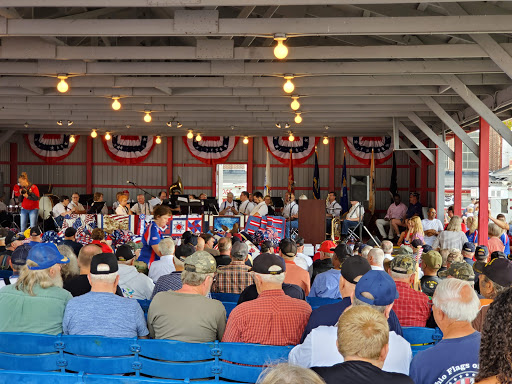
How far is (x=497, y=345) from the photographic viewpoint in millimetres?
1722

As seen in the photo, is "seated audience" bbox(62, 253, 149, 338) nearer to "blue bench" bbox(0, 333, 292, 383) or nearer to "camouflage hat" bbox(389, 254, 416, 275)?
"blue bench" bbox(0, 333, 292, 383)

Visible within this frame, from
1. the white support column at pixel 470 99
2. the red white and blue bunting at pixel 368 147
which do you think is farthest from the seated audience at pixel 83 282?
the red white and blue bunting at pixel 368 147

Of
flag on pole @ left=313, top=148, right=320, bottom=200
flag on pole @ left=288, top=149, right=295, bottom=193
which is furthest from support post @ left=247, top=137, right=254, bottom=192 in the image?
flag on pole @ left=313, top=148, right=320, bottom=200

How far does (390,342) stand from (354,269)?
3.00 ft

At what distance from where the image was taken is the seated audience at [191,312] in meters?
3.84

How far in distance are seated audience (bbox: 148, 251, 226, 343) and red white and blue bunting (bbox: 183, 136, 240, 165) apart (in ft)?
58.6

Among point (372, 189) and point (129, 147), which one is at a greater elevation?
point (129, 147)

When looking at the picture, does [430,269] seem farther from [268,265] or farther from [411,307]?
[268,265]

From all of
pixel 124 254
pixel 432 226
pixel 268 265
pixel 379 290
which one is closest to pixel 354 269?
pixel 268 265

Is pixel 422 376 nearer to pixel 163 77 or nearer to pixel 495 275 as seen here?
pixel 495 275

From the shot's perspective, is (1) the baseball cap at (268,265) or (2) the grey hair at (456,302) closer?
(2) the grey hair at (456,302)

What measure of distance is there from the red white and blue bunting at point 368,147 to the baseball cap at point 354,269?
17.7 metres

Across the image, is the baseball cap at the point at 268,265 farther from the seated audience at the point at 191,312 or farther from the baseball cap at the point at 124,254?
the baseball cap at the point at 124,254

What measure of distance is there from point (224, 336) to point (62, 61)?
690 cm
